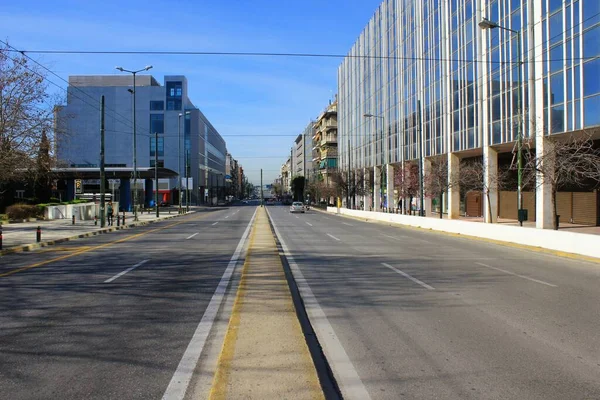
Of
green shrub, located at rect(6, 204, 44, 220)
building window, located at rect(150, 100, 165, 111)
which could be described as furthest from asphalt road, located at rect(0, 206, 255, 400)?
building window, located at rect(150, 100, 165, 111)

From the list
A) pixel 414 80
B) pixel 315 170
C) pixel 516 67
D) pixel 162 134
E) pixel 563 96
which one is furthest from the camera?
pixel 315 170

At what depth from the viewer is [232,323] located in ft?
21.8

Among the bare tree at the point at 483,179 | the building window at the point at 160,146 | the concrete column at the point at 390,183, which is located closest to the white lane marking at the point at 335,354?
the bare tree at the point at 483,179

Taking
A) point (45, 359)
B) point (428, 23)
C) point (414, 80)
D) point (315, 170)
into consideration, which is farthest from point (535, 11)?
point (315, 170)

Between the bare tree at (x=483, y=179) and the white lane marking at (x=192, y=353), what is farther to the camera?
the bare tree at (x=483, y=179)

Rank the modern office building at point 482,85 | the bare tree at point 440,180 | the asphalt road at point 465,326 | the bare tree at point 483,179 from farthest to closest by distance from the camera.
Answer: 1. the bare tree at point 440,180
2. the bare tree at point 483,179
3. the modern office building at point 482,85
4. the asphalt road at point 465,326

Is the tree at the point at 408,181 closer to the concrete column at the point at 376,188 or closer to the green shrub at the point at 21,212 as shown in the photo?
the concrete column at the point at 376,188

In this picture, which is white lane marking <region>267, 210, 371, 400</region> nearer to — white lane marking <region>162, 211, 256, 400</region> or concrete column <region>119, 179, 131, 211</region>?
white lane marking <region>162, 211, 256, 400</region>

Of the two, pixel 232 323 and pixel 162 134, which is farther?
pixel 162 134

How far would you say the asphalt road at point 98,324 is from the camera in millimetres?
4875

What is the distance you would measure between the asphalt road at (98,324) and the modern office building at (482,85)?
18.5 metres

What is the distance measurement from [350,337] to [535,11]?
28.9 m

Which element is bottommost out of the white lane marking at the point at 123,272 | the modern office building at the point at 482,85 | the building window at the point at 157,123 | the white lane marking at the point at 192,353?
the white lane marking at the point at 192,353

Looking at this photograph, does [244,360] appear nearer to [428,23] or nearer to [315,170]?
[428,23]
